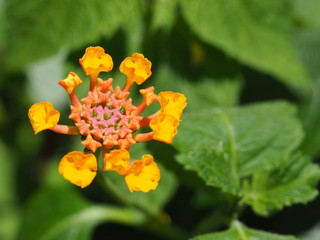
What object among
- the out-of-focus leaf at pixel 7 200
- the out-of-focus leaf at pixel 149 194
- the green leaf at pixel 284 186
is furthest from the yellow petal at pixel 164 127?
the out-of-focus leaf at pixel 7 200

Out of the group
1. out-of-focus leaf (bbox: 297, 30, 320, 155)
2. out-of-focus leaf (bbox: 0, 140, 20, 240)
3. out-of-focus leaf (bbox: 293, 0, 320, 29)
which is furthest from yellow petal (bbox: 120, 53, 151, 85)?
out-of-focus leaf (bbox: 0, 140, 20, 240)

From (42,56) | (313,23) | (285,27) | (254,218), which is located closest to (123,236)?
(254,218)

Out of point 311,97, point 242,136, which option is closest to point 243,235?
point 242,136

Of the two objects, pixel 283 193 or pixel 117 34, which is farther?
pixel 117 34

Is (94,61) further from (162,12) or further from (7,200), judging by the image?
(7,200)

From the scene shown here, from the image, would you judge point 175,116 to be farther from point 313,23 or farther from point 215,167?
point 313,23

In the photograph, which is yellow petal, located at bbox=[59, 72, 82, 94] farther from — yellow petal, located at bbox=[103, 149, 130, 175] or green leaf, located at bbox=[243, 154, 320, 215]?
green leaf, located at bbox=[243, 154, 320, 215]
